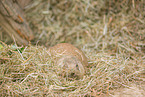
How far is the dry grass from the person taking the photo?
2307mm

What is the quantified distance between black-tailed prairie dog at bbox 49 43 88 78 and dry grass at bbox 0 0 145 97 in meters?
0.12

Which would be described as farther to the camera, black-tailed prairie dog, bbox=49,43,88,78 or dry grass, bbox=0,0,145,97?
black-tailed prairie dog, bbox=49,43,88,78

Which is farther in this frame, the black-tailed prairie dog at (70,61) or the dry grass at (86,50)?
the black-tailed prairie dog at (70,61)

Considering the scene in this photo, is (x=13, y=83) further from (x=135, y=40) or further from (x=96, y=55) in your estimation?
(x=135, y=40)

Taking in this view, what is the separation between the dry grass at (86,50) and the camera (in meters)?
2.31

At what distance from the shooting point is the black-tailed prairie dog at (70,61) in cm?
246

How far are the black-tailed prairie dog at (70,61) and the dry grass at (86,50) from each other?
0.12 m

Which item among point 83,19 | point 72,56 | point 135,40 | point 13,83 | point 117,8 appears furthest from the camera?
point 83,19

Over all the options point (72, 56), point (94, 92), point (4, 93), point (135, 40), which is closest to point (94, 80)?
point (94, 92)

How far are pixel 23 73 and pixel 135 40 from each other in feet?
7.83

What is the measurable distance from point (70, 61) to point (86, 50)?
42.2 inches

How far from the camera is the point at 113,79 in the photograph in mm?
2441

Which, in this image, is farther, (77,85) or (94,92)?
(77,85)

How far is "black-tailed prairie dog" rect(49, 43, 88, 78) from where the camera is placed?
96.9 inches
